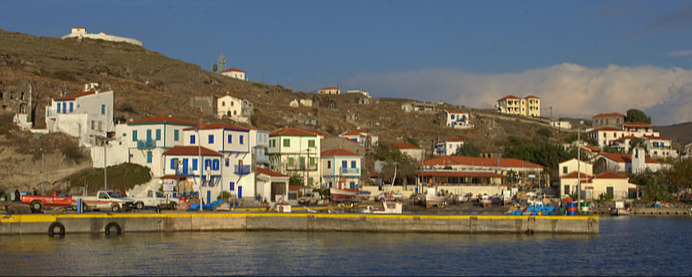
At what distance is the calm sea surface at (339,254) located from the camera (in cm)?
3331

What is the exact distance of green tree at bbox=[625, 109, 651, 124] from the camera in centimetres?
17475

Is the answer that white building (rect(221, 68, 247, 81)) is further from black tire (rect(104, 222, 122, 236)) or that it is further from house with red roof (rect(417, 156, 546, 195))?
black tire (rect(104, 222, 122, 236))

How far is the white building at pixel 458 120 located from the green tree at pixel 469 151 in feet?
116

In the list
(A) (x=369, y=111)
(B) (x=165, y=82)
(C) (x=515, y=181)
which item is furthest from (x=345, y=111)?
(C) (x=515, y=181)

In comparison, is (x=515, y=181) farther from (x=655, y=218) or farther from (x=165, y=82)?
(x=165, y=82)

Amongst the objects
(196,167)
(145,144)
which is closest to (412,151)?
(145,144)

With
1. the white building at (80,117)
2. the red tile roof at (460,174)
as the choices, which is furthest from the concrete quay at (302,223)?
the red tile roof at (460,174)

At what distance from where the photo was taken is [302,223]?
48.1m

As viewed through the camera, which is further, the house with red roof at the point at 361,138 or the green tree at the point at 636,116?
the green tree at the point at 636,116

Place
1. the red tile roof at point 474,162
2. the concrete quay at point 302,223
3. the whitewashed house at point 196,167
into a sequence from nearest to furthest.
→ the concrete quay at point 302,223
the whitewashed house at point 196,167
the red tile roof at point 474,162

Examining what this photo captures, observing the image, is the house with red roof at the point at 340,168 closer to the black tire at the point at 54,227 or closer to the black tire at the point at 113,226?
the black tire at the point at 113,226

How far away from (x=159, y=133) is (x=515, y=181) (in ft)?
163

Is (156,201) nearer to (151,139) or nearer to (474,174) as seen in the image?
(151,139)

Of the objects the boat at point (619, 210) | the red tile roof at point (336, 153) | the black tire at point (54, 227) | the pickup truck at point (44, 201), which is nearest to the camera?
the black tire at point (54, 227)
